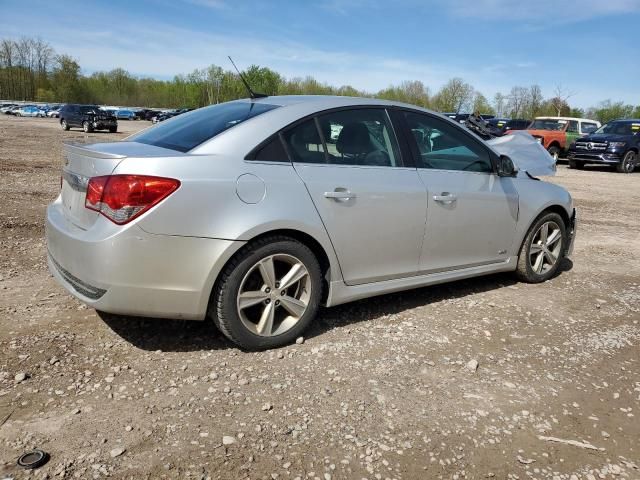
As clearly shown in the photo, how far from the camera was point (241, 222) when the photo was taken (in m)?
3.04

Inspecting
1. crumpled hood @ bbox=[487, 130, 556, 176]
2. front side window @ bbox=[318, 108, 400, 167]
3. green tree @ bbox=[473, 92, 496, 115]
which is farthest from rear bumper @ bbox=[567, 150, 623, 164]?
green tree @ bbox=[473, 92, 496, 115]

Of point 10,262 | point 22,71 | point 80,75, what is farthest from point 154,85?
point 10,262

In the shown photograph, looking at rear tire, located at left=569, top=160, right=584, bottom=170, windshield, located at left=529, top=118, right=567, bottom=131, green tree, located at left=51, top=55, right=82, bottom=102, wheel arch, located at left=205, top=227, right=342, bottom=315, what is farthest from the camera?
green tree, located at left=51, top=55, right=82, bottom=102

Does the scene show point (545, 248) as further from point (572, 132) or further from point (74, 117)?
A: point (74, 117)

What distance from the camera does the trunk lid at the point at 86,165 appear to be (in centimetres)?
297

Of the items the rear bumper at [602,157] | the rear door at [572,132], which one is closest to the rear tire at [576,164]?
the rear bumper at [602,157]

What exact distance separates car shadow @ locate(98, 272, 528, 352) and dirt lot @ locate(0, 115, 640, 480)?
0.02m

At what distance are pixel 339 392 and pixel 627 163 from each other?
19.3 m

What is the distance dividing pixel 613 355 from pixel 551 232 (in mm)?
1688

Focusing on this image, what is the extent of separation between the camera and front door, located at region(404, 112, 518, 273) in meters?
3.96

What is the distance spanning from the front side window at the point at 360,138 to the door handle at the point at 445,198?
408 mm

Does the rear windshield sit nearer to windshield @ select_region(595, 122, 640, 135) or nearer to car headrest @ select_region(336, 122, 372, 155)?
car headrest @ select_region(336, 122, 372, 155)

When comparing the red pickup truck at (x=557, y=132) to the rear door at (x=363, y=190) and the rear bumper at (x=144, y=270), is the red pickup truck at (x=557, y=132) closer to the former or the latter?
the rear door at (x=363, y=190)

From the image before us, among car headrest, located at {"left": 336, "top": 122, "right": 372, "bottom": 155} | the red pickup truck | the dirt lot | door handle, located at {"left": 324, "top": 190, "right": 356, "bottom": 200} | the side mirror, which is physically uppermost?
the red pickup truck
